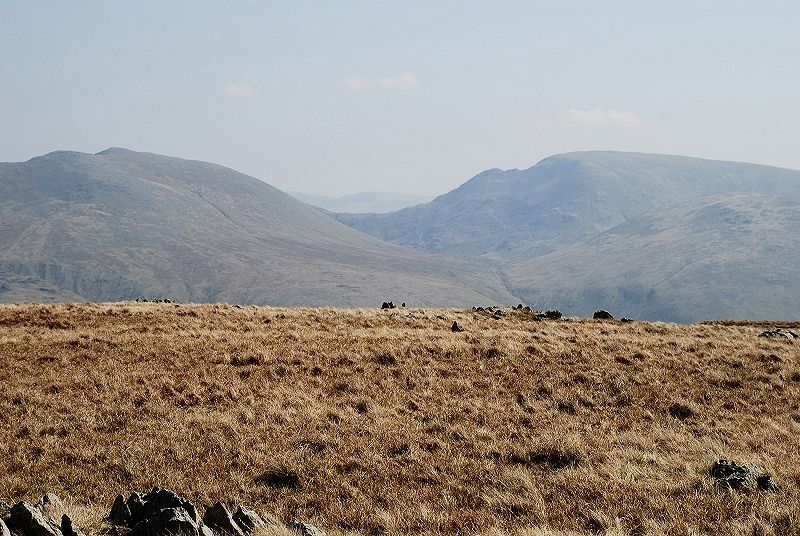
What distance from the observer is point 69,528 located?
367 inches

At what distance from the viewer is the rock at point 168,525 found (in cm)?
916

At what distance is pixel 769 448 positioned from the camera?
1664 cm

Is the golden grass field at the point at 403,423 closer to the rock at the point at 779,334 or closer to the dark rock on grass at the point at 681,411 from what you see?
the dark rock on grass at the point at 681,411

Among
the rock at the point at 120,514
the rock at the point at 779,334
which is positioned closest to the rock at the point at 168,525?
the rock at the point at 120,514

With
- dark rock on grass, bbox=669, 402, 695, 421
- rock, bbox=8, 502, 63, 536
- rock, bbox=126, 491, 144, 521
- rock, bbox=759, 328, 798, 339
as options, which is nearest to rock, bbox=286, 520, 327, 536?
rock, bbox=126, 491, 144, 521

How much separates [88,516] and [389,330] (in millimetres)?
21929

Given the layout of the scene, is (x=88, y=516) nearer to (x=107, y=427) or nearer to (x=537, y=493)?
(x=107, y=427)

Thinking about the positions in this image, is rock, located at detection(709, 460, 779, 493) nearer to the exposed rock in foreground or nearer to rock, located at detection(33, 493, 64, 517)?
the exposed rock in foreground

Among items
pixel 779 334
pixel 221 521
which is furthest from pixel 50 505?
pixel 779 334

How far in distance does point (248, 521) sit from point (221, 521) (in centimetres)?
43

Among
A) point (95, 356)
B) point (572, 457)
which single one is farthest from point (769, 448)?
point (95, 356)

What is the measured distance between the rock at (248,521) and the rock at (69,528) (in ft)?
7.70

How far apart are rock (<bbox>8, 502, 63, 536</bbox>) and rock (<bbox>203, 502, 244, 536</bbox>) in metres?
2.17

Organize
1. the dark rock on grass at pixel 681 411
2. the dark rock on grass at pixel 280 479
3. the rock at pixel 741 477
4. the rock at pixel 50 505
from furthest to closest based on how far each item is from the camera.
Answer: the dark rock on grass at pixel 681 411
the dark rock on grass at pixel 280 479
the rock at pixel 741 477
the rock at pixel 50 505
